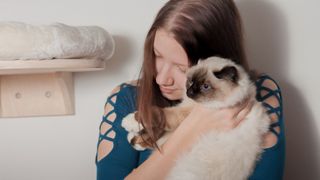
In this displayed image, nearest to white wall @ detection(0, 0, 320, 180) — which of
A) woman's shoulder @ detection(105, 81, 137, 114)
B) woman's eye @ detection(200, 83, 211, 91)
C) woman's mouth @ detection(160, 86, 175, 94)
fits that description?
woman's shoulder @ detection(105, 81, 137, 114)

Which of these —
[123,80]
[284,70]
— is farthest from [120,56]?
[284,70]

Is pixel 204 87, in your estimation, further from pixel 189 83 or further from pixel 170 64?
pixel 170 64

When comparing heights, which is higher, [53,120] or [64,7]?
[64,7]

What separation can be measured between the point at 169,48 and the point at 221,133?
324mm

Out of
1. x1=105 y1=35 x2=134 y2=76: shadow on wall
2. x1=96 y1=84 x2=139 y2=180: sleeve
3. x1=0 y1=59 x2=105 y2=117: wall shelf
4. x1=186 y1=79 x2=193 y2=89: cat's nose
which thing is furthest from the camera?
x1=105 y1=35 x2=134 y2=76: shadow on wall

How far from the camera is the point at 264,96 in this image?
1413 millimetres

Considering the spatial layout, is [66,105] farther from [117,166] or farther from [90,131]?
[117,166]

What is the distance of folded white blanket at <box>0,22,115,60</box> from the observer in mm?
1144

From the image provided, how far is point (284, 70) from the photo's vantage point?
→ 1710mm

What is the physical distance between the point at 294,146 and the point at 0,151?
1.31 meters

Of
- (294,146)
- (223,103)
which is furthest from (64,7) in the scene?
(294,146)

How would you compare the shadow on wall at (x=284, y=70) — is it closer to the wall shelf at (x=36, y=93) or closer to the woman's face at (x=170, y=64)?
the woman's face at (x=170, y=64)

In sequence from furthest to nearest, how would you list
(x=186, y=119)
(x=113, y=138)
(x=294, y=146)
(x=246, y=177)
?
1. (x=294, y=146)
2. (x=113, y=138)
3. (x=186, y=119)
4. (x=246, y=177)

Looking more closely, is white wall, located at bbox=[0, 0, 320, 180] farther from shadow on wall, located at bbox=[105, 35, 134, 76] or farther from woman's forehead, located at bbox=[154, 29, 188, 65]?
woman's forehead, located at bbox=[154, 29, 188, 65]
